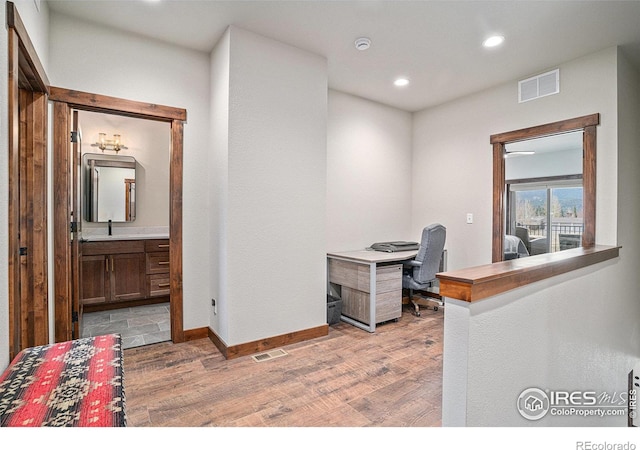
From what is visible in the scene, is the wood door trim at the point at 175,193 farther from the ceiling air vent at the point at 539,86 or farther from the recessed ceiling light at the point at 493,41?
the ceiling air vent at the point at 539,86

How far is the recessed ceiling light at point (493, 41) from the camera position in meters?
2.76

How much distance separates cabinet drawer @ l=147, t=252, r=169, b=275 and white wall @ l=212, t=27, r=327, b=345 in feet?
5.30

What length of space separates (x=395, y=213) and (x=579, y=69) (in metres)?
2.42

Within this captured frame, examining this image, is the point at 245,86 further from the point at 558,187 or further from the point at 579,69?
the point at 558,187

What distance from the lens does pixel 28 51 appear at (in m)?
1.74

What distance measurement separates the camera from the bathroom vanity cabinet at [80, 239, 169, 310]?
378 cm

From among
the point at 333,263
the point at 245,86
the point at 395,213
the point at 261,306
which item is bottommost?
the point at 261,306

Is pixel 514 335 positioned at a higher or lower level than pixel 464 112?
lower

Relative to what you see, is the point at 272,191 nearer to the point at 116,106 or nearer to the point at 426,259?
the point at 116,106

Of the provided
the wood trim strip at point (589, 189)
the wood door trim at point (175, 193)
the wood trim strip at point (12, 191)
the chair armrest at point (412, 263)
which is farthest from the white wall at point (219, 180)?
the wood trim strip at point (589, 189)

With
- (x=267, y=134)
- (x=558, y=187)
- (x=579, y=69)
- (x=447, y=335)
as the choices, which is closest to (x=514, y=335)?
(x=447, y=335)

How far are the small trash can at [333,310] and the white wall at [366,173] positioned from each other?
673 mm

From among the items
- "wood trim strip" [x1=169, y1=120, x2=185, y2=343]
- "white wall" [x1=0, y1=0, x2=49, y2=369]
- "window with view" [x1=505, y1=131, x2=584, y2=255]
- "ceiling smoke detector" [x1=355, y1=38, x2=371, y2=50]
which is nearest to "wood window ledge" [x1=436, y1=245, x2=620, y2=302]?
"white wall" [x1=0, y1=0, x2=49, y2=369]

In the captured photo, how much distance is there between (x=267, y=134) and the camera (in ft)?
9.30
